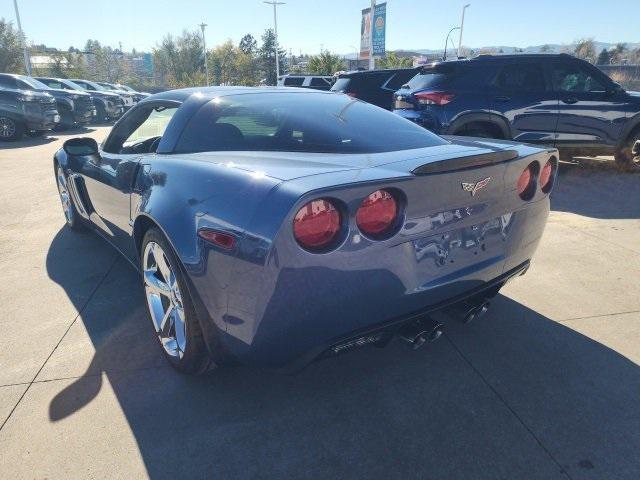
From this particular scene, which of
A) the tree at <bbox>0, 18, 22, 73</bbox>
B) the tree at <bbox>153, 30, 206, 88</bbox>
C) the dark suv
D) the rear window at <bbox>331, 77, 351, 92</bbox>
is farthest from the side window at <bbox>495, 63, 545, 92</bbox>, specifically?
the tree at <bbox>153, 30, 206, 88</bbox>

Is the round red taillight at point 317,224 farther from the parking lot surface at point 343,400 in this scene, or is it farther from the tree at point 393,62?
the tree at point 393,62

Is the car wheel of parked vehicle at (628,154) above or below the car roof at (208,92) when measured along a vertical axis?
below

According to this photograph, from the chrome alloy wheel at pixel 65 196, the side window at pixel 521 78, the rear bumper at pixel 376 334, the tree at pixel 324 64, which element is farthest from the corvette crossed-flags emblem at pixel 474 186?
the tree at pixel 324 64

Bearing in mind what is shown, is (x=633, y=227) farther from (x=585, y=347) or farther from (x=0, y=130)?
(x=0, y=130)

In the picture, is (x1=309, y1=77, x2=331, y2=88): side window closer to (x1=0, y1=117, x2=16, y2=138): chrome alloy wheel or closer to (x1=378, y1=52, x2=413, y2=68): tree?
(x1=0, y1=117, x2=16, y2=138): chrome alloy wheel

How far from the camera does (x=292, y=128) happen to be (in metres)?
2.44

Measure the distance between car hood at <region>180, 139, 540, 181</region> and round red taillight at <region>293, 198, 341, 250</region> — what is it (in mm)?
158

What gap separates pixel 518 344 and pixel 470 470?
102 centimetres

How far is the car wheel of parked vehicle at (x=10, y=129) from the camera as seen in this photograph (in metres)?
12.0

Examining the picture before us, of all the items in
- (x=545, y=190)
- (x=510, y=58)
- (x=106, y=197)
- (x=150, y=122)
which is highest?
(x=510, y=58)

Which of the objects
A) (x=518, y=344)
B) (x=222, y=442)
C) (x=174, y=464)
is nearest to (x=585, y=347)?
(x=518, y=344)

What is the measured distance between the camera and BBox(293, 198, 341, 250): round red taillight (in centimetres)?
158

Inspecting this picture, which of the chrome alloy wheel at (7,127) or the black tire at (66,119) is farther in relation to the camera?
the black tire at (66,119)

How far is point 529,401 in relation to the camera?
211 centimetres
